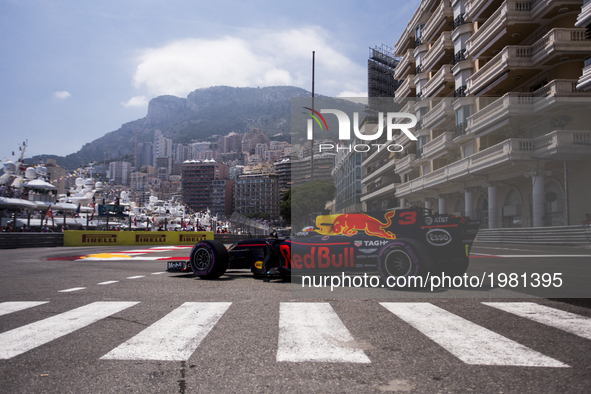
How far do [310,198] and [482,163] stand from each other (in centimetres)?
350

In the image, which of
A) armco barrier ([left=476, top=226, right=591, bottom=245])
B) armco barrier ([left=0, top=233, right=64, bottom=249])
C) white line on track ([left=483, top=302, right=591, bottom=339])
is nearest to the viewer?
white line on track ([left=483, top=302, right=591, bottom=339])

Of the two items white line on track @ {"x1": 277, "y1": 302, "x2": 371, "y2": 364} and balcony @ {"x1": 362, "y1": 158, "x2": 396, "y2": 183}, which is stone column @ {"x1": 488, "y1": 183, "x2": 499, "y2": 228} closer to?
balcony @ {"x1": 362, "y1": 158, "x2": 396, "y2": 183}

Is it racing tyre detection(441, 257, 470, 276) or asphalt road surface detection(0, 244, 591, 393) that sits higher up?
racing tyre detection(441, 257, 470, 276)

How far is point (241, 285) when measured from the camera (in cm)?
751

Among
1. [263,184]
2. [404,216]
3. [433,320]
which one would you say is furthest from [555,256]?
[263,184]

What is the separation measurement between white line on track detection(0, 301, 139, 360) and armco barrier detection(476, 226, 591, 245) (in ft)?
18.7

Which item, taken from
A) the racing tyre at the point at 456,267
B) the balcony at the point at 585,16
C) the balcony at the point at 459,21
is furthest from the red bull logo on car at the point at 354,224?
the balcony at the point at 459,21

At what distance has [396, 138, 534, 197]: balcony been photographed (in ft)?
23.9

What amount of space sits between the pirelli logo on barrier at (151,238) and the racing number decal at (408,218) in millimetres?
28516

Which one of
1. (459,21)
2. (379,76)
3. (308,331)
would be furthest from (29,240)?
(379,76)

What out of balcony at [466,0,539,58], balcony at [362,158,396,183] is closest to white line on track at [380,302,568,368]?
balcony at [362,158,396,183]

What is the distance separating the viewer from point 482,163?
7.82 m

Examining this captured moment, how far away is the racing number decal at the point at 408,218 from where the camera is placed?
662 centimetres

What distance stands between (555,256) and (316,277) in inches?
156
